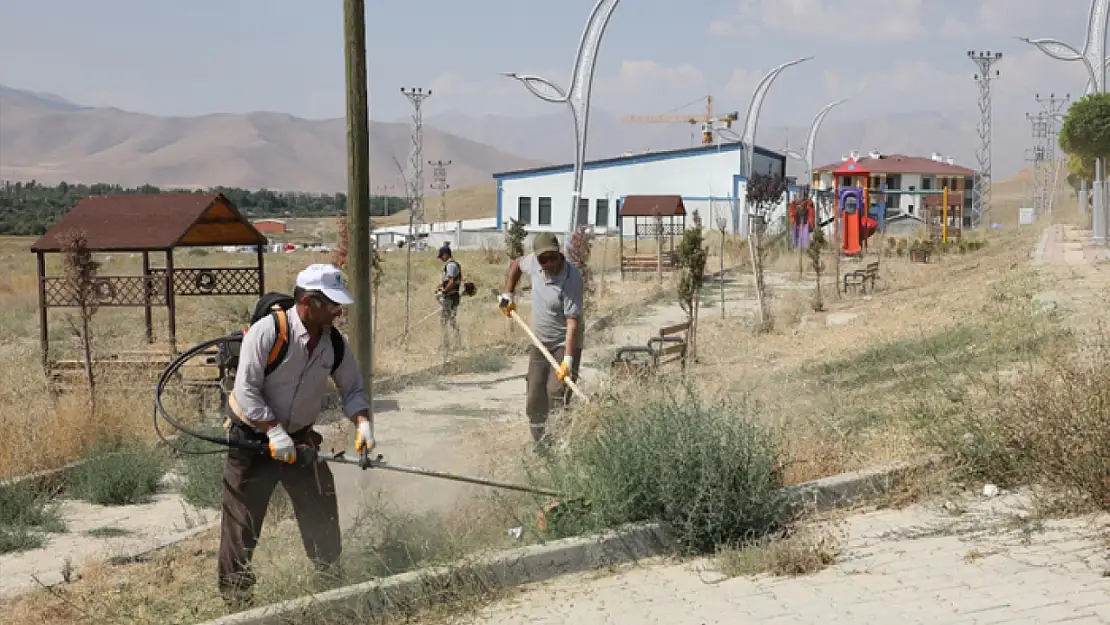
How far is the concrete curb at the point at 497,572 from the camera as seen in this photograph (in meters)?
4.98

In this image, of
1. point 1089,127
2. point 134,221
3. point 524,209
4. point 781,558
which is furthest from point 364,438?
point 524,209

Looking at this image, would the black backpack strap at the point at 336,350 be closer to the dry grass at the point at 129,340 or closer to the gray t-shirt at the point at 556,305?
the gray t-shirt at the point at 556,305

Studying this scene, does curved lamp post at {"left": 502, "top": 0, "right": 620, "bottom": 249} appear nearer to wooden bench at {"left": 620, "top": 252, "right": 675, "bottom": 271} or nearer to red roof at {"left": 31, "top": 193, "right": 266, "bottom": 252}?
wooden bench at {"left": 620, "top": 252, "right": 675, "bottom": 271}

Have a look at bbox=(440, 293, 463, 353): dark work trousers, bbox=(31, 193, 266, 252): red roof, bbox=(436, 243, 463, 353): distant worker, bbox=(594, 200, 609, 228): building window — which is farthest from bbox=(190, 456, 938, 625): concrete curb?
bbox=(594, 200, 609, 228): building window

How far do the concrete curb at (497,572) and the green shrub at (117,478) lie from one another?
3.79 m

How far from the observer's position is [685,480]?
5.67m

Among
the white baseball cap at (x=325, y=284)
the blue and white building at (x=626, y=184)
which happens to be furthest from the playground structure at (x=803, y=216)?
the white baseball cap at (x=325, y=284)

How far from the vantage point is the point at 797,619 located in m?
4.71

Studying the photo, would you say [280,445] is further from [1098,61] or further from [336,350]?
[1098,61]

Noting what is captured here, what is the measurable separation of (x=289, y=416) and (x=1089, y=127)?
26.5m

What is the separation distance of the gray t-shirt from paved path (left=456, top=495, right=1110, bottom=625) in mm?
2917

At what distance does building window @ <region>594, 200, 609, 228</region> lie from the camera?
66363mm

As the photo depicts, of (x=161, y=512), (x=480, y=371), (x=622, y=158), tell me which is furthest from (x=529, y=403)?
(x=622, y=158)

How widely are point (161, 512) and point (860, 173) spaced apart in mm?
38351
